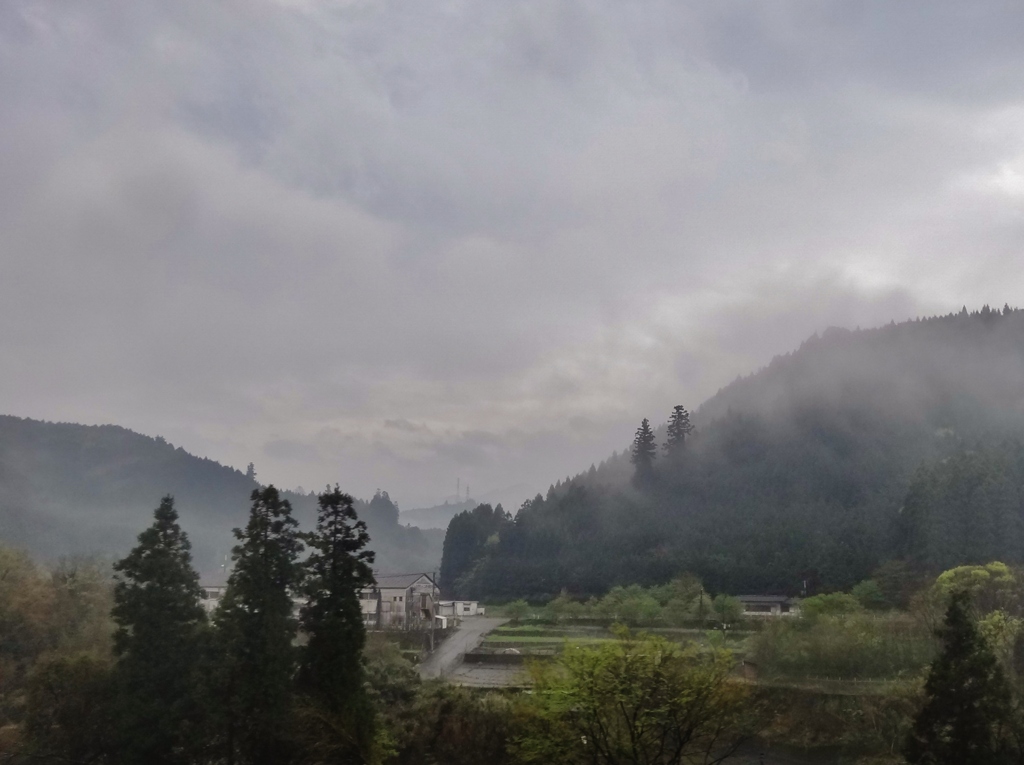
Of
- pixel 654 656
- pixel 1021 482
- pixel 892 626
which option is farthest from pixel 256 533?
pixel 1021 482

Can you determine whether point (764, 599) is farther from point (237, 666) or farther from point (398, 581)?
point (237, 666)

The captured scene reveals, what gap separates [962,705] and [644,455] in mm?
60787

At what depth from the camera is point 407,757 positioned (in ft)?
72.3

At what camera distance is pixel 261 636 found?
19.6 meters

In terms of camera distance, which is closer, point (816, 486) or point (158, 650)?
point (158, 650)

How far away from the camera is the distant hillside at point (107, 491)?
9631cm

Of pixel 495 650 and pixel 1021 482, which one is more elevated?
pixel 1021 482

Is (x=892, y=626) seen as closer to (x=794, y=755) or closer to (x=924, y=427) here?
(x=794, y=755)

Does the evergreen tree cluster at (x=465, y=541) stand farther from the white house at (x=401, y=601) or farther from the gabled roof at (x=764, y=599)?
the gabled roof at (x=764, y=599)

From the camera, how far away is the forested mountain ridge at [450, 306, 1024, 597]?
50.2m

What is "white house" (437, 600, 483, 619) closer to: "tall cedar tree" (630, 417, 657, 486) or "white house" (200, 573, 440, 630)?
"white house" (200, 573, 440, 630)

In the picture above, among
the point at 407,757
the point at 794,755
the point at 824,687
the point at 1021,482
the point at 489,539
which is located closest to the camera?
the point at 407,757

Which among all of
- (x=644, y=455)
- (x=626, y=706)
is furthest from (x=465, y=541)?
(x=626, y=706)

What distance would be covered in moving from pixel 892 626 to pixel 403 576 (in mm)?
31114
